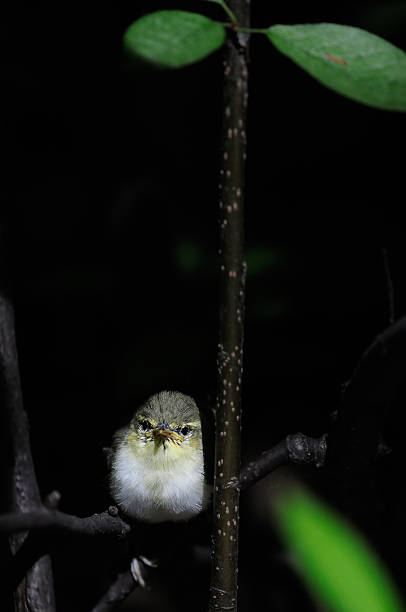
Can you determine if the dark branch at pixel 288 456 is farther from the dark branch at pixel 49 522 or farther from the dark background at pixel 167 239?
the dark background at pixel 167 239

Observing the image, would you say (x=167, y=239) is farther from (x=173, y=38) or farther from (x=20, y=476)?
(x=173, y=38)

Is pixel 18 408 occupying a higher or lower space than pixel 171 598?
higher

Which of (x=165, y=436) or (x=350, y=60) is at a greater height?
(x=350, y=60)

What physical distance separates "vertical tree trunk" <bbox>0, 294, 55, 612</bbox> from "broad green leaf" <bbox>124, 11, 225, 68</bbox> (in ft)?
1.90

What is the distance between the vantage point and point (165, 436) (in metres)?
1.46

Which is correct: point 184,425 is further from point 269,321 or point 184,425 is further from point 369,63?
point 369,63

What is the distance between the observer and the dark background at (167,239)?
52.3 inches

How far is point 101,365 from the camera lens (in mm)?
1417

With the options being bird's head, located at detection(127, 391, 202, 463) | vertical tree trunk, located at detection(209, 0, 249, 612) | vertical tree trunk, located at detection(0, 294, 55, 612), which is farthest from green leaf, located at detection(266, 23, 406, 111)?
bird's head, located at detection(127, 391, 202, 463)

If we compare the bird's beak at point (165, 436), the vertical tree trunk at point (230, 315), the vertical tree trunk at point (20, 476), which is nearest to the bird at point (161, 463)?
the bird's beak at point (165, 436)

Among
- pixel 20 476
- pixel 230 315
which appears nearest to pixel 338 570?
pixel 230 315

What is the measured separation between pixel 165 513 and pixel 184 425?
0.89 ft

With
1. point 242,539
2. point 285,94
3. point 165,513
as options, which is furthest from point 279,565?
point 285,94

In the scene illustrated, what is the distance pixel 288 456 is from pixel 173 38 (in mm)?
549
